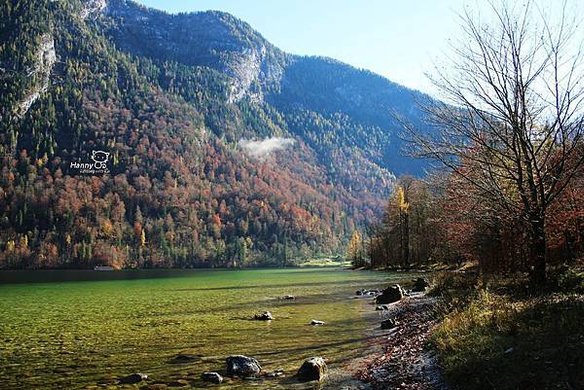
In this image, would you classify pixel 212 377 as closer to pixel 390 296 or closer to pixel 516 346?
pixel 516 346

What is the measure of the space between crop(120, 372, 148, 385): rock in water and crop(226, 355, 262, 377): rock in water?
2851mm

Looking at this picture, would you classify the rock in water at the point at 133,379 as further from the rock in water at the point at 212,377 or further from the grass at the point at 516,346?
the grass at the point at 516,346

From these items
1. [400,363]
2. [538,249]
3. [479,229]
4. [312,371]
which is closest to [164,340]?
[312,371]

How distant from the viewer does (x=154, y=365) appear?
18.1 m

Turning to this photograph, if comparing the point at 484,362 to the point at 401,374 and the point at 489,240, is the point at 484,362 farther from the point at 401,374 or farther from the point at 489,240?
the point at 489,240

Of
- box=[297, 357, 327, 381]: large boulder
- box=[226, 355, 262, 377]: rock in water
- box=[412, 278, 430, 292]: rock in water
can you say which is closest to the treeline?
box=[412, 278, 430, 292]: rock in water

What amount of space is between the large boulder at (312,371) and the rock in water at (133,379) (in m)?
5.23

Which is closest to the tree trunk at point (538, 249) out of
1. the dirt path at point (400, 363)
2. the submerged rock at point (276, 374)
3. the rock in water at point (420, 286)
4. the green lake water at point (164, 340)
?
the dirt path at point (400, 363)

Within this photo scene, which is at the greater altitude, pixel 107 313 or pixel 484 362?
pixel 484 362

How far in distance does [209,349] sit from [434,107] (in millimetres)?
14257

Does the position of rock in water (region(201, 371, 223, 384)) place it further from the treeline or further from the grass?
the treeline

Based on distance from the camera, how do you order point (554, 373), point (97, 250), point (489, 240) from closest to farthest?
1. point (554, 373)
2. point (489, 240)
3. point (97, 250)

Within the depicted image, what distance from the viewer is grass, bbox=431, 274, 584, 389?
384 inches

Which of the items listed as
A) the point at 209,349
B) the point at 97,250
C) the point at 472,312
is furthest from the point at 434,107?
the point at 97,250
